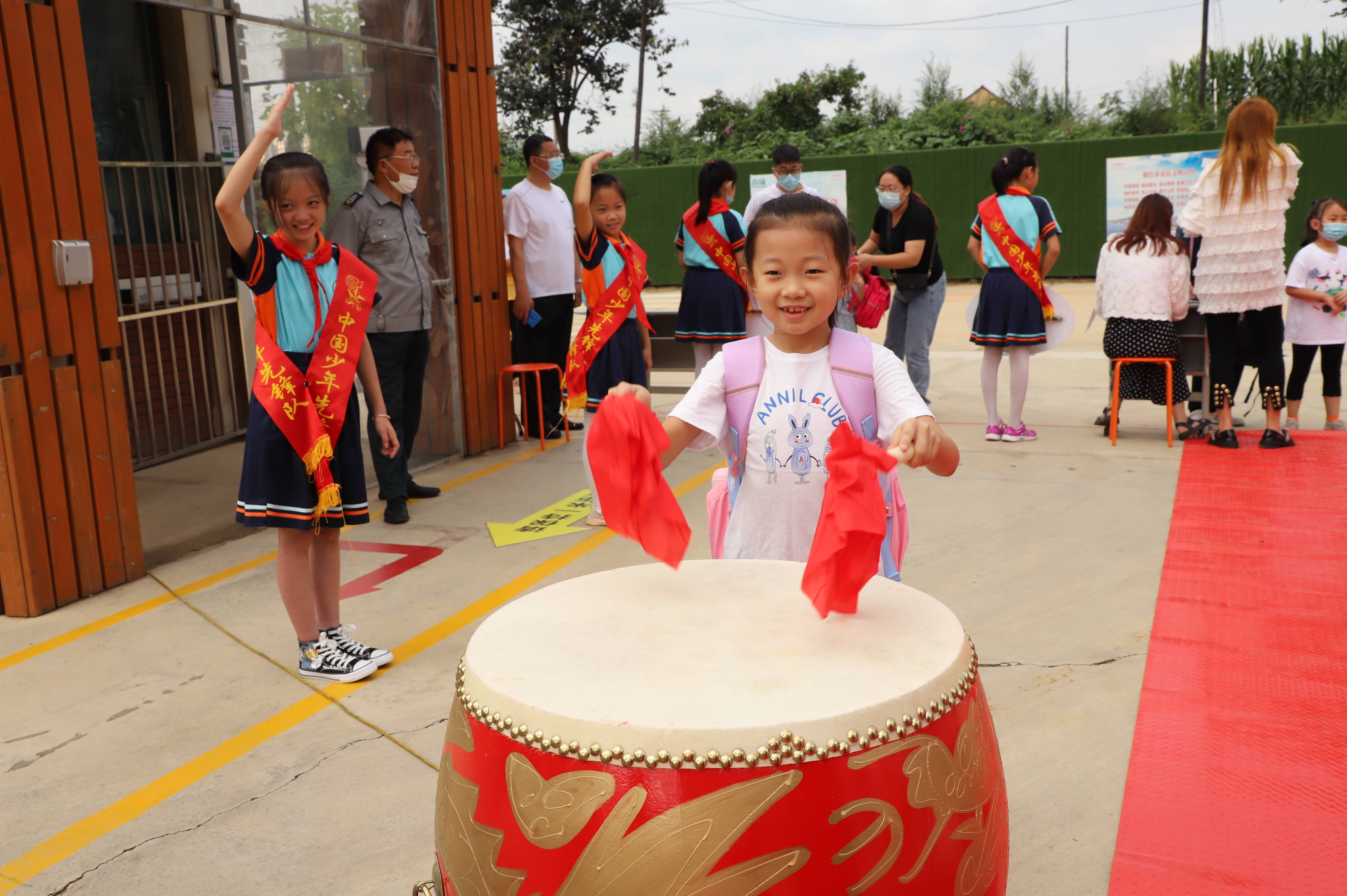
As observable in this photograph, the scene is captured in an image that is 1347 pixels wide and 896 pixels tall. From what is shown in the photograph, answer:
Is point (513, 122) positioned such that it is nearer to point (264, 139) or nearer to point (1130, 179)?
point (1130, 179)

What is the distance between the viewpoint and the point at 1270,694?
2.98 m

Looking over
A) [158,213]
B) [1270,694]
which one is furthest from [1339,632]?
[158,213]

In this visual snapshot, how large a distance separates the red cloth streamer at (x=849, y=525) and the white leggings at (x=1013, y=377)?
5217 millimetres

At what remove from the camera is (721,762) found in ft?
4.23

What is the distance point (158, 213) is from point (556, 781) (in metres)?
6.47

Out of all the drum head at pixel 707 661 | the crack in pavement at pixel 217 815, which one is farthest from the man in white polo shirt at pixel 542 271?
the drum head at pixel 707 661

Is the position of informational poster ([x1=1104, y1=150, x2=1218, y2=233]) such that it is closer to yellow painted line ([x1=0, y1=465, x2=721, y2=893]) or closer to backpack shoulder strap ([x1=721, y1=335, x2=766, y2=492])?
yellow painted line ([x1=0, y1=465, x2=721, y2=893])

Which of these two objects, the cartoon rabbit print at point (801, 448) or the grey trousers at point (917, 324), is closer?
the cartoon rabbit print at point (801, 448)

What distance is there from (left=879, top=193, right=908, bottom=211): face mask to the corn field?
19.5 metres

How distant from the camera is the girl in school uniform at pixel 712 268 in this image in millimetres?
6195

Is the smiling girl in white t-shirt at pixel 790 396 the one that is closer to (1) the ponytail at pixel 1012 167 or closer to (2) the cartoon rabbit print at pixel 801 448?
(2) the cartoon rabbit print at pixel 801 448

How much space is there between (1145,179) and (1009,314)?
1329 centimetres

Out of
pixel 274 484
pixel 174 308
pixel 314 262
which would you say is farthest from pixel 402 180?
pixel 174 308

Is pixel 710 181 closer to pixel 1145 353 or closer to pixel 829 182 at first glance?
pixel 1145 353
